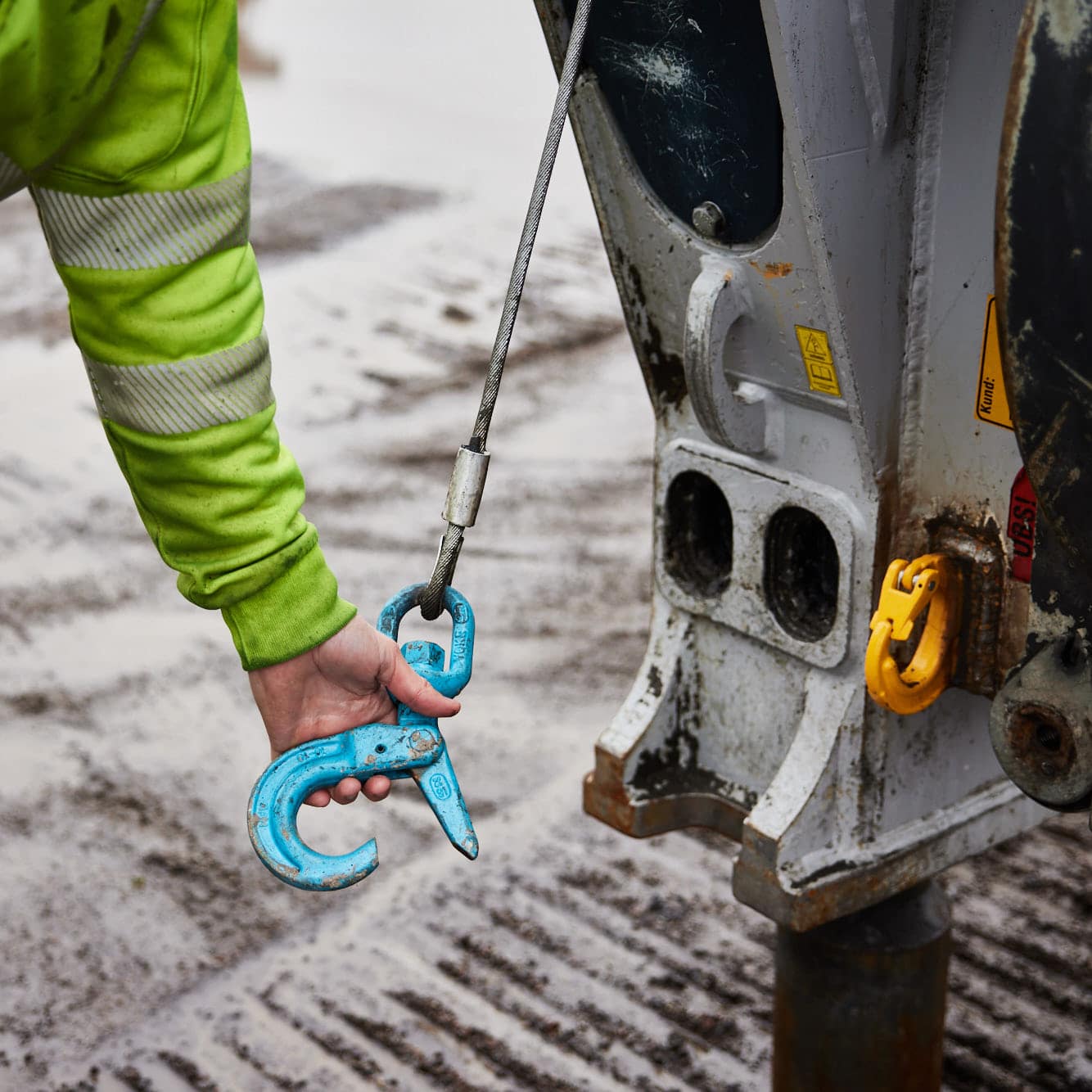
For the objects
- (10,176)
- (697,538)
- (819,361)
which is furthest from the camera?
(697,538)

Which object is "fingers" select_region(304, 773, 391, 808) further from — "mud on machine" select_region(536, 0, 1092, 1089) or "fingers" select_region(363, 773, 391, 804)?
"mud on machine" select_region(536, 0, 1092, 1089)

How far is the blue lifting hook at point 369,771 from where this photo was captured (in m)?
1.48

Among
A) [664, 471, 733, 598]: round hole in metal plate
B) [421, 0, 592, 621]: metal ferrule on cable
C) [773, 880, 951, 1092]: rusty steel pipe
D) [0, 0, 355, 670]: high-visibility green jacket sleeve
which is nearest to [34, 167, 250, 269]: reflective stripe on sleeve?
[0, 0, 355, 670]: high-visibility green jacket sleeve

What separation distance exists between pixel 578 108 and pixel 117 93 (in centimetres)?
54

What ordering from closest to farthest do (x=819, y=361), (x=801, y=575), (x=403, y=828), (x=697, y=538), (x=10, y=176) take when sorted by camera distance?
(x=10, y=176), (x=819, y=361), (x=801, y=575), (x=697, y=538), (x=403, y=828)

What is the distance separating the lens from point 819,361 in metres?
1.57

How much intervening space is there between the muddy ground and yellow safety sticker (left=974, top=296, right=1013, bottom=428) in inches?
51.9

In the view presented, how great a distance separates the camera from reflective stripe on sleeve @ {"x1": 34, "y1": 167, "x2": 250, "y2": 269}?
1.39m

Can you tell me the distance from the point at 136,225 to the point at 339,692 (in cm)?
53

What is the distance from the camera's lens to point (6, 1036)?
2547 millimetres

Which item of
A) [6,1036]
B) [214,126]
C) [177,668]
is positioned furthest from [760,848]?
[177,668]

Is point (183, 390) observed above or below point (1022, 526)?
above

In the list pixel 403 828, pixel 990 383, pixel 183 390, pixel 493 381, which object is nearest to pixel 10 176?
pixel 183 390

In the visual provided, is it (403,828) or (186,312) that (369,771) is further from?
(403,828)
